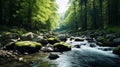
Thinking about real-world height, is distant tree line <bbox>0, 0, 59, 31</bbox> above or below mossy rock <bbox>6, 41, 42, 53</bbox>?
above

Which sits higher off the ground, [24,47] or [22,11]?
[22,11]

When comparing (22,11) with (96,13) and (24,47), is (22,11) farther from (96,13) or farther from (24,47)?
(96,13)

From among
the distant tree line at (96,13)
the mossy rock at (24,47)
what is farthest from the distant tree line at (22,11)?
the mossy rock at (24,47)

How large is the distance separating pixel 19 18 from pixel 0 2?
8.03 m

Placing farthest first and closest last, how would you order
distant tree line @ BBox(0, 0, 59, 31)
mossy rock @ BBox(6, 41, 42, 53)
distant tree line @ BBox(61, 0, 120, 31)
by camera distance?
distant tree line @ BBox(61, 0, 120, 31)
distant tree line @ BBox(0, 0, 59, 31)
mossy rock @ BBox(6, 41, 42, 53)

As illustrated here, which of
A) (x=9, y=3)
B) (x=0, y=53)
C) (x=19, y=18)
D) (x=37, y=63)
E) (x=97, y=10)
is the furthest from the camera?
(x=97, y=10)

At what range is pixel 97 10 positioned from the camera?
67.3 m

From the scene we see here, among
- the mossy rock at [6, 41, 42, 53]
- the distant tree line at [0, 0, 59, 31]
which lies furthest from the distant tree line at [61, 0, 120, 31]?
the mossy rock at [6, 41, 42, 53]

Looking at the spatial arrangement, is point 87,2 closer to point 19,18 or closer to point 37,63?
point 19,18

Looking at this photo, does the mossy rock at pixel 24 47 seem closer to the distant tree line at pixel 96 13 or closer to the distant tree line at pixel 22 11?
the distant tree line at pixel 22 11

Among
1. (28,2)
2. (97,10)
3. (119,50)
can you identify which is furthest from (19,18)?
(119,50)

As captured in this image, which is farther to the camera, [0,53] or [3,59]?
[0,53]

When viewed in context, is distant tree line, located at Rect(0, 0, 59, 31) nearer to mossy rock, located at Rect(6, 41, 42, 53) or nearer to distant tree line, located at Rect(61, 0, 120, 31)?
distant tree line, located at Rect(61, 0, 120, 31)

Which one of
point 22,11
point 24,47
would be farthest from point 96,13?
point 24,47
